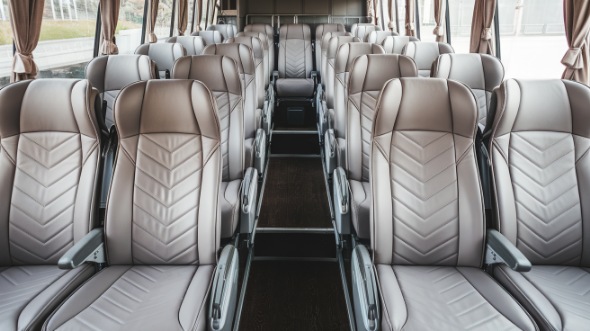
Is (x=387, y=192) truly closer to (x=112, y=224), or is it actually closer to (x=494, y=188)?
(x=494, y=188)

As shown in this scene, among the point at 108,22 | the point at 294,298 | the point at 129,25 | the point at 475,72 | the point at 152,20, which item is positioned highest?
the point at 152,20

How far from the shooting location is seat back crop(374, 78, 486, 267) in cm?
169

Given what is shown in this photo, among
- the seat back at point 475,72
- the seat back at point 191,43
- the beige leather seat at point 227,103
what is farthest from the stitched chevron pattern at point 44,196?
the seat back at point 191,43

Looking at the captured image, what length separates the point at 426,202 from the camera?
1.70 metres

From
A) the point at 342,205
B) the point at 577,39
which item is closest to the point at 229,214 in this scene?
the point at 342,205

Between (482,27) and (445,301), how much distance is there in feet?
12.5

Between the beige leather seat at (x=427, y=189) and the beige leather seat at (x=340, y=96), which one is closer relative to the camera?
the beige leather seat at (x=427, y=189)

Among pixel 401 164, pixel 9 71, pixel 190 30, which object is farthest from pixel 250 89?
pixel 190 30

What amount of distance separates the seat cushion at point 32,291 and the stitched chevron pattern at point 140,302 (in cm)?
15

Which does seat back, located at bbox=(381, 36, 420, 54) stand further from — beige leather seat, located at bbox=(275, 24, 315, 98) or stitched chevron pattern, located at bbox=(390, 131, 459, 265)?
stitched chevron pattern, located at bbox=(390, 131, 459, 265)

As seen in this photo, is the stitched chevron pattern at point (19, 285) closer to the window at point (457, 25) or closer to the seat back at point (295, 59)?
the seat back at point (295, 59)

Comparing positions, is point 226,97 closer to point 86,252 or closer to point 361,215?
point 361,215

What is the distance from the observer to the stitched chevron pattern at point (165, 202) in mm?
1689

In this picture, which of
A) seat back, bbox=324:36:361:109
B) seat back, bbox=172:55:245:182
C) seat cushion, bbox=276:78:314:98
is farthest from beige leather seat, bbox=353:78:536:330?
seat cushion, bbox=276:78:314:98
